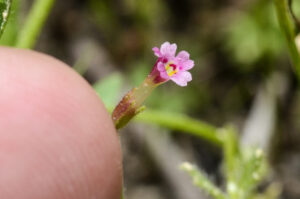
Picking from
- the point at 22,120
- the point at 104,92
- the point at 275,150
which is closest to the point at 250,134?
the point at 275,150

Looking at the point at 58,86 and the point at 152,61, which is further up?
the point at 152,61

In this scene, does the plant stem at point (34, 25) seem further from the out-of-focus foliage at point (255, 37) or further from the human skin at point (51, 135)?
the out-of-focus foliage at point (255, 37)

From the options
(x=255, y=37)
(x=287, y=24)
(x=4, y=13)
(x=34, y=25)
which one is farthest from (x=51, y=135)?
(x=255, y=37)

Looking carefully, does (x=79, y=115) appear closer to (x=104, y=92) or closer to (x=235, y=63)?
(x=104, y=92)

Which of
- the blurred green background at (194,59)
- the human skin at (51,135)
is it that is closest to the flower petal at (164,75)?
the human skin at (51,135)

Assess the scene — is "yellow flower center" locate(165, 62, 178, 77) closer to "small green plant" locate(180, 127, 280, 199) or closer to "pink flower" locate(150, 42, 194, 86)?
"pink flower" locate(150, 42, 194, 86)

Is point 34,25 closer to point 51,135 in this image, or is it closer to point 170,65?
point 170,65
